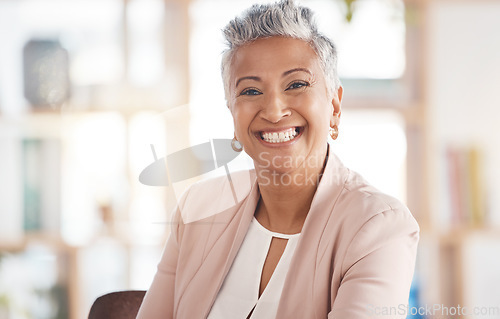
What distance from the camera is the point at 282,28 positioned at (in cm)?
111

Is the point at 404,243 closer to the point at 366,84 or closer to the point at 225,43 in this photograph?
the point at 225,43

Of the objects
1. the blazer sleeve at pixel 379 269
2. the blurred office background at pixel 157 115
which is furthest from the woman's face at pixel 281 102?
the blurred office background at pixel 157 115

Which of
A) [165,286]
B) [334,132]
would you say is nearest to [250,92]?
[334,132]

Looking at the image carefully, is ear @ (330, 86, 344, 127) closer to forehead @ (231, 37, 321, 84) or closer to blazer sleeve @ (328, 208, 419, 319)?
forehead @ (231, 37, 321, 84)

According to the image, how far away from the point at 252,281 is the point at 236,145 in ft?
1.00

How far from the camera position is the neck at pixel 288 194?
1210mm

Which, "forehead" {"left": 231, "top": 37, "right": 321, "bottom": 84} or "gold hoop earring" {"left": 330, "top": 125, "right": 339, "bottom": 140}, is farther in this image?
"gold hoop earring" {"left": 330, "top": 125, "right": 339, "bottom": 140}

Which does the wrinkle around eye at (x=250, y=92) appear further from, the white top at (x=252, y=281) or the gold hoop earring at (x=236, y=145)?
the white top at (x=252, y=281)

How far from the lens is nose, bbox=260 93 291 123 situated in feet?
3.71

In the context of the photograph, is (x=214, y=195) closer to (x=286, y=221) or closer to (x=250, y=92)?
(x=286, y=221)

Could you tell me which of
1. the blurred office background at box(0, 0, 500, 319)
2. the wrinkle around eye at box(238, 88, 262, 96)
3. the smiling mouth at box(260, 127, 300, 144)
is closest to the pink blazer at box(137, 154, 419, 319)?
the smiling mouth at box(260, 127, 300, 144)

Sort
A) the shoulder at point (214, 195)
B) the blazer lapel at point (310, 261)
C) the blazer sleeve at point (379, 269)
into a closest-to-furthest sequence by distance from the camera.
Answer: the blazer sleeve at point (379, 269) → the blazer lapel at point (310, 261) → the shoulder at point (214, 195)

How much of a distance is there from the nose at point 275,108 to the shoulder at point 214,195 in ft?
0.83

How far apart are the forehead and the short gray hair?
1 cm
